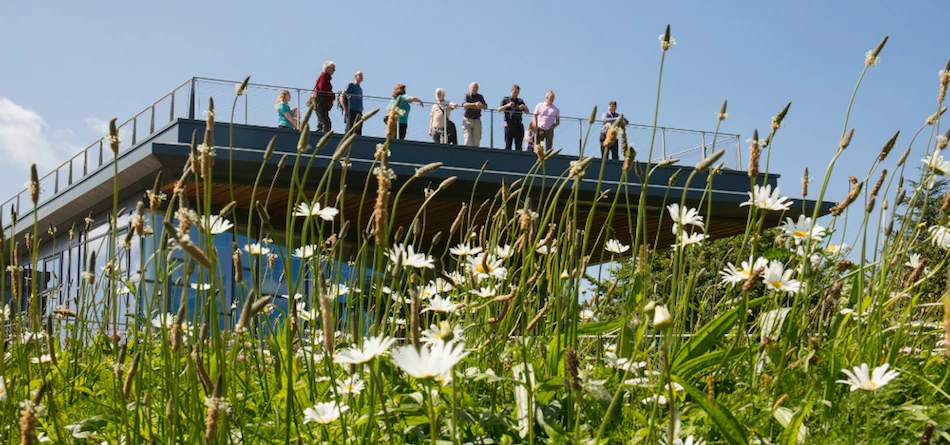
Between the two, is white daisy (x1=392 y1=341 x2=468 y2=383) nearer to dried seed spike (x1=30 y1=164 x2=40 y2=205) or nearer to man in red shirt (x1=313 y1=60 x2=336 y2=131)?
dried seed spike (x1=30 y1=164 x2=40 y2=205)

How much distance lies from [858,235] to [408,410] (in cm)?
189

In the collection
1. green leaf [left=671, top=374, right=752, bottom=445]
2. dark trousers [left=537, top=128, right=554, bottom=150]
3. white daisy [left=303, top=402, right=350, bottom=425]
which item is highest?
dark trousers [left=537, top=128, right=554, bottom=150]

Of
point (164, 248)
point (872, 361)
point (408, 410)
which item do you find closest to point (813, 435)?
point (872, 361)

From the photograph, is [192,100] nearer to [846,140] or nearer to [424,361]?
[846,140]

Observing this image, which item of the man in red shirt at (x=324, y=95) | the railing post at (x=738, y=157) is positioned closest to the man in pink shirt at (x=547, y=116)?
the man in red shirt at (x=324, y=95)

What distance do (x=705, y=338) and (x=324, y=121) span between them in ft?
41.7

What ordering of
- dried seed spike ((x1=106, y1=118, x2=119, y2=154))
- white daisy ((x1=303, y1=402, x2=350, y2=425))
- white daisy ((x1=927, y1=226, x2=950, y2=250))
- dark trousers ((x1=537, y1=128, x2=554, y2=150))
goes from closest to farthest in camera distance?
dried seed spike ((x1=106, y1=118, x2=119, y2=154)) < white daisy ((x1=303, y1=402, x2=350, y2=425)) < white daisy ((x1=927, y1=226, x2=950, y2=250)) < dark trousers ((x1=537, y1=128, x2=554, y2=150))

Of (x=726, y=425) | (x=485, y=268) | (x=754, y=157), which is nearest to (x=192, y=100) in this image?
(x=485, y=268)

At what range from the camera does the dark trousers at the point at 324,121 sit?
14.4m

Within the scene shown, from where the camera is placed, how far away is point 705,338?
2328 mm

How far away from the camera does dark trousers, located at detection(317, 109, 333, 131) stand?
14.4 metres

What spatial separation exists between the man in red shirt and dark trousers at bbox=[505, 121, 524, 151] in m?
3.44

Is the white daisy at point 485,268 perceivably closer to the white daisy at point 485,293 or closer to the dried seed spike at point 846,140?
the white daisy at point 485,293

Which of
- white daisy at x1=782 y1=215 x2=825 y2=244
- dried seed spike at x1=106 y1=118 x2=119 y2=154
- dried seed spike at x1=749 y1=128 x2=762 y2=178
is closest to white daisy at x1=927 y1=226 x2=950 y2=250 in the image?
white daisy at x1=782 y1=215 x2=825 y2=244
